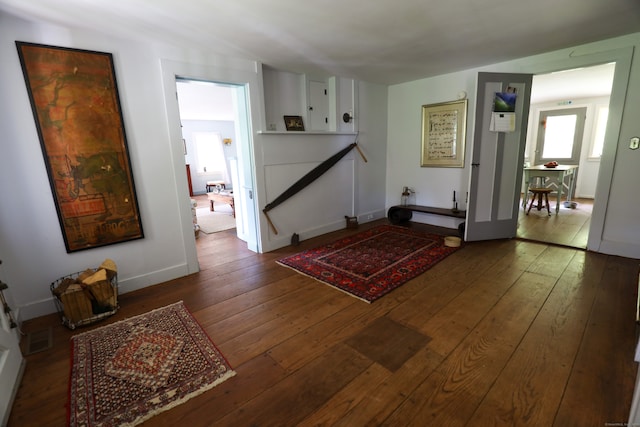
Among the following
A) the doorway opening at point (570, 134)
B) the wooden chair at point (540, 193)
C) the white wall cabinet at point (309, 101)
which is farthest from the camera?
the wooden chair at point (540, 193)

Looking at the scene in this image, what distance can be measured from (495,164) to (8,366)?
480 centimetres

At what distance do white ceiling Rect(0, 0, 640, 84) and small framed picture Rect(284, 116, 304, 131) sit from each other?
2.37ft

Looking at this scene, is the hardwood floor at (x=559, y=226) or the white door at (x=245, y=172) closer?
the white door at (x=245, y=172)

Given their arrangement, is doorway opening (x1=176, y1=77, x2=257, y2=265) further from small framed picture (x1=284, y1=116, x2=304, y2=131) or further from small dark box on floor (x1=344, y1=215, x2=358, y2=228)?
small dark box on floor (x1=344, y1=215, x2=358, y2=228)

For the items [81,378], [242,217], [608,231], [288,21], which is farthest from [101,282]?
[608,231]

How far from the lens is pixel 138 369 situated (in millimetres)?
1804

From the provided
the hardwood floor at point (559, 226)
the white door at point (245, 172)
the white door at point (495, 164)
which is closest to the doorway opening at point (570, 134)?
the hardwood floor at point (559, 226)

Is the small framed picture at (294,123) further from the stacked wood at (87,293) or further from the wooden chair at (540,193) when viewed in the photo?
the wooden chair at (540,193)

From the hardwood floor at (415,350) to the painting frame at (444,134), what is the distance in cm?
197

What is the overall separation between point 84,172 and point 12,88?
0.72 meters

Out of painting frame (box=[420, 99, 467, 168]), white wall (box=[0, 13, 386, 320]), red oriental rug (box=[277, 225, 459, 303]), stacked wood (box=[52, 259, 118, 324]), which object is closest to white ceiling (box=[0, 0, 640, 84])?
white wall (box=[0, 13, 386, 320])

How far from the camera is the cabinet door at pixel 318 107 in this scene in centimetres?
418

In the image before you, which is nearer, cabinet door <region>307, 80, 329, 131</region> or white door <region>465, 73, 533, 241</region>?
white door <region>465, 73, 533, 241</region>

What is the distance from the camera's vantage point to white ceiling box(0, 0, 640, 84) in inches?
83.4
